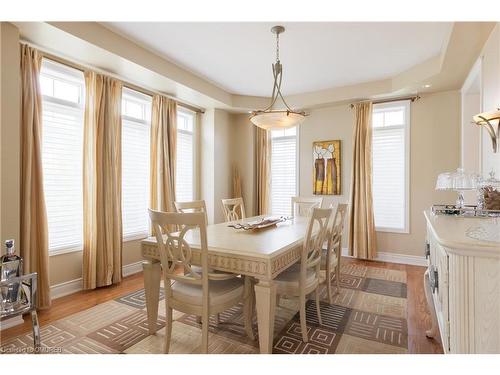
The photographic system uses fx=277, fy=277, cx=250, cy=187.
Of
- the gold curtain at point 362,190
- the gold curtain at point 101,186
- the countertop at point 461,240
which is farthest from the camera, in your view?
the gold curtain at point 362,190

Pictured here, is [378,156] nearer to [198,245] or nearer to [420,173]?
[420,173]

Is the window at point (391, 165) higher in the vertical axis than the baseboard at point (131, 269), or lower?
higher

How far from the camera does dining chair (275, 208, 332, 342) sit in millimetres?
2047

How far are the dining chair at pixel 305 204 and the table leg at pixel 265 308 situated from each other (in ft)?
6.73

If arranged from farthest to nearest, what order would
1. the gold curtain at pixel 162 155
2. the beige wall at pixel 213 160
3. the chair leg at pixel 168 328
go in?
1. the beige wall at pixel 213 160
2. the gold curtain at pixel 162 155
3. the chair leg at pixel 168 328

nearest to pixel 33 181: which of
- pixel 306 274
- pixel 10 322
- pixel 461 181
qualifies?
pixel 10 322

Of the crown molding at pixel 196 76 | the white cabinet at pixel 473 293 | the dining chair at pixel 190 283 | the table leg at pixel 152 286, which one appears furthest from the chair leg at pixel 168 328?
the crown molding at pixel 196 76

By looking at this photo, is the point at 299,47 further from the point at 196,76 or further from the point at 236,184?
the point at 236,184

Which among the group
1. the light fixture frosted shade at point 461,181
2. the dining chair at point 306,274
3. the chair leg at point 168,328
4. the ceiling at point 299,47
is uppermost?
the ceiling at point 299,47

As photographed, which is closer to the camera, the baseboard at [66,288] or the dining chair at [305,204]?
the baseboard at [66,288]

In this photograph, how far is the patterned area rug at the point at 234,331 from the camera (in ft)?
6.66

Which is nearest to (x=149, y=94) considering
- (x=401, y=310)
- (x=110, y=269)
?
(x=110, y=269)

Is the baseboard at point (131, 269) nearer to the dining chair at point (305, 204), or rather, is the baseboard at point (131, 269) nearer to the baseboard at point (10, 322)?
the baseboard at point (10, 322)

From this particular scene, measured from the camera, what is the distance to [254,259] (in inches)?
69.0
